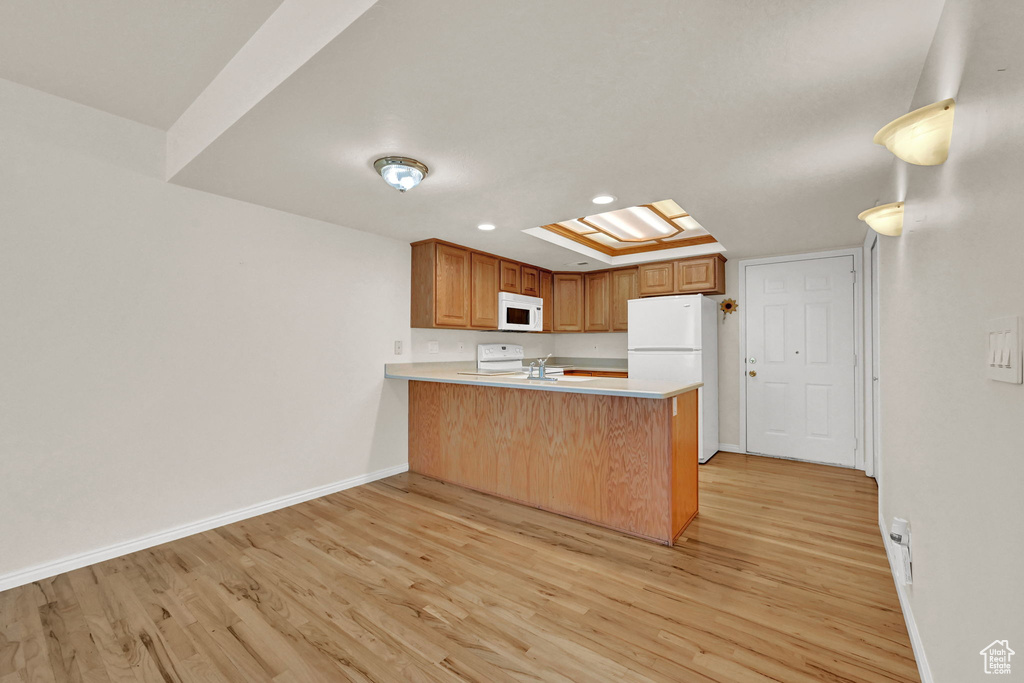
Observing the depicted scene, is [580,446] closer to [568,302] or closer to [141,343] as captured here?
[141,343]

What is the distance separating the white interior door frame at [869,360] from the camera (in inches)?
147

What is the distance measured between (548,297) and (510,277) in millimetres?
878

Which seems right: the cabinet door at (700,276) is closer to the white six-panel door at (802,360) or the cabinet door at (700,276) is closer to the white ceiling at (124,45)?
the white six-panel door at (802,360)

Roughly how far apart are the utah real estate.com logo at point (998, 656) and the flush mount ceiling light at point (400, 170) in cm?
260

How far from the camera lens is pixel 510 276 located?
16.2 feet

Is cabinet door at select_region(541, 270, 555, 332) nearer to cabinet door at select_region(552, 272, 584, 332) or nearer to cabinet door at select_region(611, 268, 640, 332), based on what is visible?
cabinet door at select_region(552, 272, 584, 332)

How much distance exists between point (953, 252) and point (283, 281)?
3549mm

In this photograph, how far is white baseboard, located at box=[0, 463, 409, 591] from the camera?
2.19m

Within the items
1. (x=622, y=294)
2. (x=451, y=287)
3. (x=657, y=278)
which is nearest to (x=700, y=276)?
(x=657, y=278)

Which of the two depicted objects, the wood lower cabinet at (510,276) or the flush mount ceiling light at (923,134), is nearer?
the flush mount ceiling light at (923,134)

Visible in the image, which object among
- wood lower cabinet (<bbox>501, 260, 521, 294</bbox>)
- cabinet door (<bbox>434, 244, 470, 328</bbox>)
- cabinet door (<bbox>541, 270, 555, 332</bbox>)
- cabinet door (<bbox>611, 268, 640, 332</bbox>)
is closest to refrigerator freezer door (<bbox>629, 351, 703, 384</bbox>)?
cabinet door (<bbox>611, 268, 640, 332</bbox>)

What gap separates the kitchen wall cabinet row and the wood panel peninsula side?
0.84 metres

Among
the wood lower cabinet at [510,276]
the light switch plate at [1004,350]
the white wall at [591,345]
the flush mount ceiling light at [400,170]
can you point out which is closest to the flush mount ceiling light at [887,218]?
the light switch plate at [1004,350]

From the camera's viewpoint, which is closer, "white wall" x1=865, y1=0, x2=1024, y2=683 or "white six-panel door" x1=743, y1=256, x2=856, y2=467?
"white wall" x1=865, y1=0, x2=1024, y2=683
